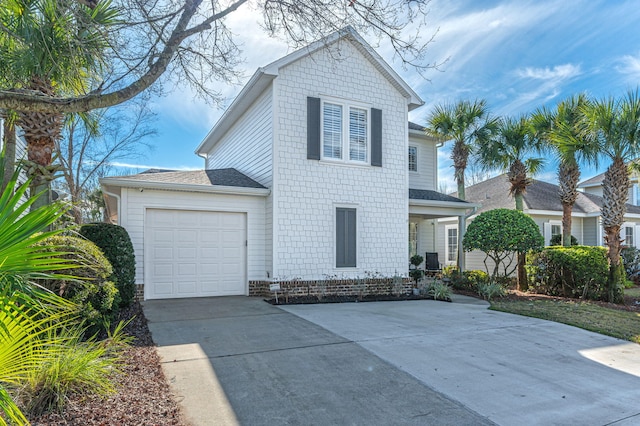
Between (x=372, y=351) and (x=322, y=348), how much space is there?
690mm

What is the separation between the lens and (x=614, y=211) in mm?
11594

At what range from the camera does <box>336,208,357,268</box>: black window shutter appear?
1093cm

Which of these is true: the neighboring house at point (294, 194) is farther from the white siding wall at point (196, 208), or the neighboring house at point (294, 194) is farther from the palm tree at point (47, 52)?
the palm tree at point (47, 52)

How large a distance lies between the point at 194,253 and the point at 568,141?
11593 mm

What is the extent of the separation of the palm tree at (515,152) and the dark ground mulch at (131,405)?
572 inches

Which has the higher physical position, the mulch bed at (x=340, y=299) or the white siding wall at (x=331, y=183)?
the white siding wall at (x=331, y=183)

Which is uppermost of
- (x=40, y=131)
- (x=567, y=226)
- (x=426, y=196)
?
(x=40, y=131)

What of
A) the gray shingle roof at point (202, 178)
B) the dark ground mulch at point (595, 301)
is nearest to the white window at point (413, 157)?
the dark ground mulch at point (595, 301)

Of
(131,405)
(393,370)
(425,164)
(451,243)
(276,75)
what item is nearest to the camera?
(131,405)

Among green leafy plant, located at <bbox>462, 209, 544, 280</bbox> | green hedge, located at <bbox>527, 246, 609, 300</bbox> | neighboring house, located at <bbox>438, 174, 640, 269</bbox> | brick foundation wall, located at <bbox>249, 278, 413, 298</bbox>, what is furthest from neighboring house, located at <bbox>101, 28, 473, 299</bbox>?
neighboring house, located at <bbox>438, 174, 640, 269</bbox>

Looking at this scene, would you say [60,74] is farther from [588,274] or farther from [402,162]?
[588,274]

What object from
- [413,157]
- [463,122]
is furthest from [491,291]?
[463,122]

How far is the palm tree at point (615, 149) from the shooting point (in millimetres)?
10656

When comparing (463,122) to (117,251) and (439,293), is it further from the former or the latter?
(117,251)
